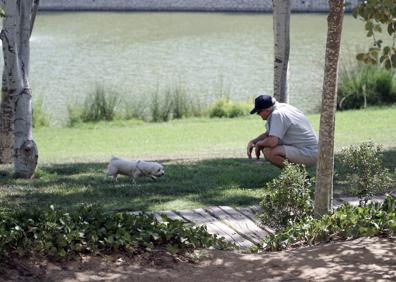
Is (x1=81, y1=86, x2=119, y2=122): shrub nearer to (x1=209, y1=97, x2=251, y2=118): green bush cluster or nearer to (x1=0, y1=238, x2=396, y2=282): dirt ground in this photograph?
(x1=209, y1=97, x2=251, y2=118): green bush cluster

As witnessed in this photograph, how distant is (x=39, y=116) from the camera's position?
54.0 feet

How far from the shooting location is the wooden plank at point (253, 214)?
6977mm

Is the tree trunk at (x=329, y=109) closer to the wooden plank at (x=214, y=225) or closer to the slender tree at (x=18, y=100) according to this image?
the wooden plank at (x=214, y=225)

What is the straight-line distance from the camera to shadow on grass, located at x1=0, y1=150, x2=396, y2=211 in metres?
7.89

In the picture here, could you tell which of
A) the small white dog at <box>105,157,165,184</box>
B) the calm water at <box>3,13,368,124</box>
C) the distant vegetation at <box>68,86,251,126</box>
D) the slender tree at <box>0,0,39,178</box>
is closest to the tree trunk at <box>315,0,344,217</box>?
the small white dog at <box>105,157,165,184</box>

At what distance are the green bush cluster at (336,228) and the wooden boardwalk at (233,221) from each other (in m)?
0.41

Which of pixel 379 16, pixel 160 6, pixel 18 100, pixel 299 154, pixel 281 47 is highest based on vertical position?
pixel 160 6

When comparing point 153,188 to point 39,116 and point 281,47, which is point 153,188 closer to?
point 281,47

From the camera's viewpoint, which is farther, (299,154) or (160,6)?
(160,6)

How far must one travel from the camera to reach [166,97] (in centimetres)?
1728

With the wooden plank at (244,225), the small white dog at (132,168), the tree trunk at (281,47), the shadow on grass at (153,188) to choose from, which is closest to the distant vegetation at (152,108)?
the tree trunk at (281,47)

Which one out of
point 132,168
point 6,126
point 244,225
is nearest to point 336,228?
point 244,225

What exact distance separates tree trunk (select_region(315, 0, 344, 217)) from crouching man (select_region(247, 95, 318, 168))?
183 cm

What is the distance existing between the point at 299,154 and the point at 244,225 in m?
1.43
